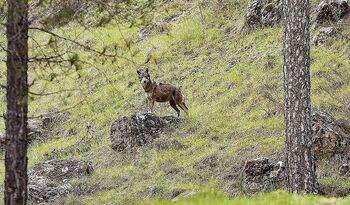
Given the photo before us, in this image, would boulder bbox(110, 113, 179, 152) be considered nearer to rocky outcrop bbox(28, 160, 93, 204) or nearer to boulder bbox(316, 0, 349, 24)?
rocky outcrop bbox(28, 160, 93, 204)

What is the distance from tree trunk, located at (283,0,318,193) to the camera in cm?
1144

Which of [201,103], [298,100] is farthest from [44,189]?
[298,100]

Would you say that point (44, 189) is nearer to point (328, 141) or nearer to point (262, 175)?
point (262, 175)

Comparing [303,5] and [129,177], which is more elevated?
[303,5]

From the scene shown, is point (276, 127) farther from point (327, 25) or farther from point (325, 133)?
point (327, 25)

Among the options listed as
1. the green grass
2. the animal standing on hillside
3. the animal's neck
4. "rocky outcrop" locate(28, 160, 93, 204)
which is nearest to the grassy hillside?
the green grass

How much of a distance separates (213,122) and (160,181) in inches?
138

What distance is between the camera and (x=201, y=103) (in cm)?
2125

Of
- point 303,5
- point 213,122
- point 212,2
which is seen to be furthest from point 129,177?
point 212,2

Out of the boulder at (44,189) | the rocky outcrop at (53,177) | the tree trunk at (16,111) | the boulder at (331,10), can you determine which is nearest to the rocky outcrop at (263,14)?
the boulder at (331,10)

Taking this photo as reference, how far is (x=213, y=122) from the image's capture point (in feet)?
62.4

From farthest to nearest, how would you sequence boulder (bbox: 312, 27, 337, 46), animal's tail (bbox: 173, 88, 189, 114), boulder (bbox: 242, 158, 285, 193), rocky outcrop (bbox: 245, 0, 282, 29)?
1. rocky outcrop (bbox: 245, 0, 282, 29)
2. animal's tail (bbox: 173, 88, 189, 114)
3. boulder (bbox: 312, 27, 337, 46)
4. boulder (bbox: 242, 158, 285, 193)

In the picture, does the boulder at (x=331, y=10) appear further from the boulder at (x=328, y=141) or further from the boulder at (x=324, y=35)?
the boulder at (x=328, y=141)

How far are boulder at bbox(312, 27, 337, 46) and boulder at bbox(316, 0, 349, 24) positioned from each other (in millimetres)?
547
